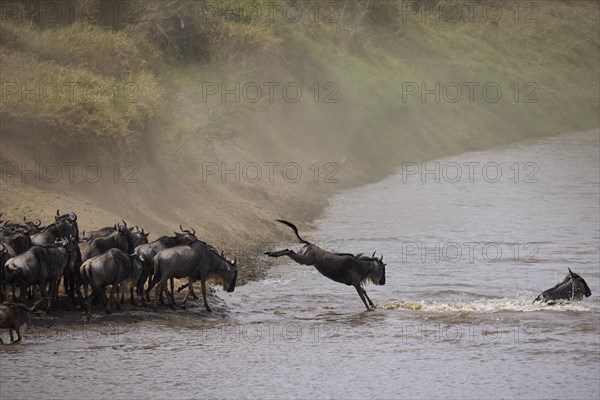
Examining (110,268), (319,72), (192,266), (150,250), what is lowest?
(110,268)

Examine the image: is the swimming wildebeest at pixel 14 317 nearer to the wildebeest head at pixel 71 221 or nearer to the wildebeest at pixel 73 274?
the wildebeest at pixel 73 274

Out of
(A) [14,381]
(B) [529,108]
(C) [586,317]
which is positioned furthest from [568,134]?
(A) [14,381]

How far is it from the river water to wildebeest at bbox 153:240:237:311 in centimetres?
53

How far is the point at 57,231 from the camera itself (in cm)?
1642

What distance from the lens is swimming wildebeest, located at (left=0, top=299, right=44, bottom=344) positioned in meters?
13.1

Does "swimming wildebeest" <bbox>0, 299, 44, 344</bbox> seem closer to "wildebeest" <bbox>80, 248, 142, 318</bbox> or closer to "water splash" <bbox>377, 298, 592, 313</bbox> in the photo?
"wildebeest" <bbox>80, 248, 142, 318</bbox>

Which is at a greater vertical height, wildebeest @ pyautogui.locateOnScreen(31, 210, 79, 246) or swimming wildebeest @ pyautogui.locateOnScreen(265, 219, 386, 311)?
wildebeest @ pyautogui.locateOnScreen(31, 210, 79, 246)

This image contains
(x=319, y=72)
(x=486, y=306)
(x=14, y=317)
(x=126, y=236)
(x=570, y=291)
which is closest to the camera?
(x=14, y=317)

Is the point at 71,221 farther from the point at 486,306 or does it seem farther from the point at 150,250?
the point at 486,306

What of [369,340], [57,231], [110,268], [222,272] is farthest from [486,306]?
[57,231]

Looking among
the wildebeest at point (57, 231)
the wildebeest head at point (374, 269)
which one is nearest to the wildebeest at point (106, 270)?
the wildebeest at point (57, 231)

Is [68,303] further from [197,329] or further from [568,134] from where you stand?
[568,134]

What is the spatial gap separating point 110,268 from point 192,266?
61.8 inches

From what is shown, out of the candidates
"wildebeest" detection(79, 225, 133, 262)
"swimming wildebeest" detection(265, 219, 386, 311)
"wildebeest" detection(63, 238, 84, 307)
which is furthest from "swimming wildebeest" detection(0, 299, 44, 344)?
"swimming wildebeest" detection(265, 219, 386, 311)
